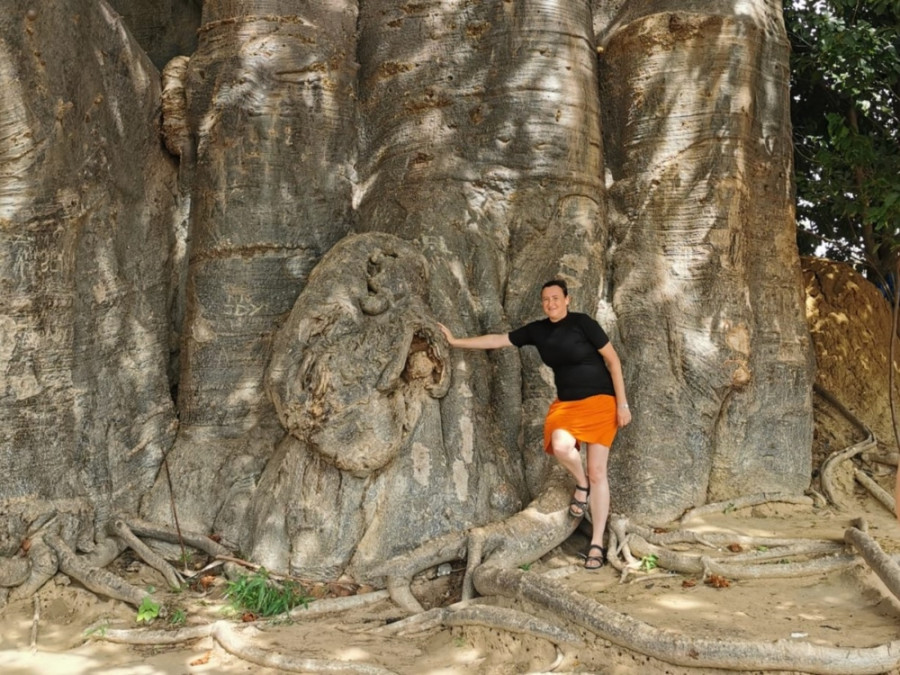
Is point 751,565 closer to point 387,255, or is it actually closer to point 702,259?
point 702,259

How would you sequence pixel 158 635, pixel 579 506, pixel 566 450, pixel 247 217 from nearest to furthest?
pixel 158 635 → pixel 566 450 → pixel 579 506 → pixel 247 217

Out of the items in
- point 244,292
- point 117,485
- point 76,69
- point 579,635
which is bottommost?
point 579,635

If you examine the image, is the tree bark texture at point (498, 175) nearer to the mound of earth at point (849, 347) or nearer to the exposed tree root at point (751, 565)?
the exposed tree root at point (751, 565)

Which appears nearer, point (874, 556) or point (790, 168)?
point (874, 556)

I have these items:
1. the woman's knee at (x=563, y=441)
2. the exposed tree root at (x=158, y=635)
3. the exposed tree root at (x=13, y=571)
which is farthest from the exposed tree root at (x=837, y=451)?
the exposed tree root at (x=13, y=571)

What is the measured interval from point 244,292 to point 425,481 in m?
1.76

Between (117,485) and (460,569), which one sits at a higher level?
(117,485)

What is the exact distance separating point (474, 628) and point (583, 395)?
1406 mm

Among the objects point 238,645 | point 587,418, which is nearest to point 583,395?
point 587,418

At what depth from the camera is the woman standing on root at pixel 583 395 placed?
16.0 feet

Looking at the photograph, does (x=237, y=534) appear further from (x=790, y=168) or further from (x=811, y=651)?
(x=790, y=168)

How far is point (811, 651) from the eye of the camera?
138 inches

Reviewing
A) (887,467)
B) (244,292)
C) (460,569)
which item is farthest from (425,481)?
(887,467)

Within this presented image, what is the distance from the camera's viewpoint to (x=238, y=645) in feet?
13.6
